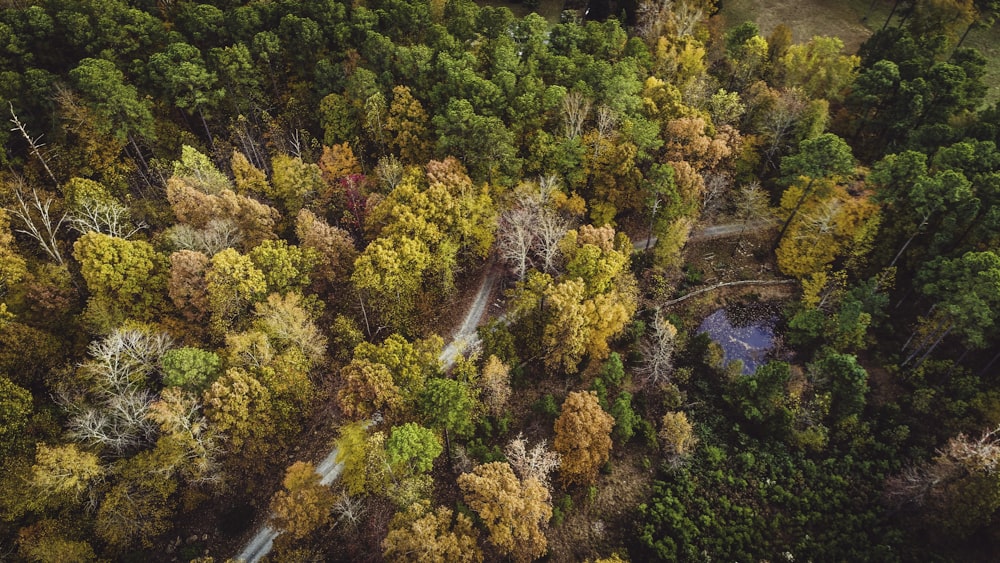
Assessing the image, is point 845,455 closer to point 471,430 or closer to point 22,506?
point 471,430

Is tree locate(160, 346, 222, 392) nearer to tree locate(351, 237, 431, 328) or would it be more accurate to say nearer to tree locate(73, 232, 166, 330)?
tree locate(73, 232, 166, 330)

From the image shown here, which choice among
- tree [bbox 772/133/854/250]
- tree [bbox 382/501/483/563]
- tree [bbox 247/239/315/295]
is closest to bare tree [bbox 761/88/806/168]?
tree [bbox 772/133/854/250]

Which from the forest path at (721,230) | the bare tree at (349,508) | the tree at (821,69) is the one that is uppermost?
the tree at (821,69)

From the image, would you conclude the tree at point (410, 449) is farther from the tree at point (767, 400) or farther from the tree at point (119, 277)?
the tree at point (767, 400)

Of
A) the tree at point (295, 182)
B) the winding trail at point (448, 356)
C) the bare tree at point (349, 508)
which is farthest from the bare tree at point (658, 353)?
the tree at point (295, 182)

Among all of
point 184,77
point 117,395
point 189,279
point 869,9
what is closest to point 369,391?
point 189,279

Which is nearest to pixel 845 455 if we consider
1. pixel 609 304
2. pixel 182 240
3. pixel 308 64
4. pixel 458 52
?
pixel 609 304
